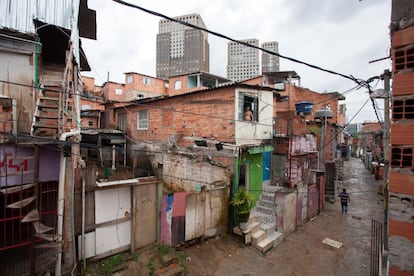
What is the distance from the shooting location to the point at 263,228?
989cm

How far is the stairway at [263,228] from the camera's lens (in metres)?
9.03

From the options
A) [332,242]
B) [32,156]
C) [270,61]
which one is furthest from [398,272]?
[270,61]

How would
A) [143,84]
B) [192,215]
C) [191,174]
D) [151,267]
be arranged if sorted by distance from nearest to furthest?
[151,267] → [192,215] → [191,174] → [143,84]

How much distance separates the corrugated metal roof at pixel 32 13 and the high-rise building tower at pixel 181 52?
38894 mm

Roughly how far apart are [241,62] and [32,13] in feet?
145

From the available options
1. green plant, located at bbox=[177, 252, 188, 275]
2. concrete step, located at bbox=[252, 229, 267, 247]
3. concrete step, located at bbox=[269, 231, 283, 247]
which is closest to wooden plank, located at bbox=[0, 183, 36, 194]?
green plant, located at bbox=[177, 252, 188, 275]

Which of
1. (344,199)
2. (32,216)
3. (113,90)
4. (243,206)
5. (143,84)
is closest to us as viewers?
(32,216)

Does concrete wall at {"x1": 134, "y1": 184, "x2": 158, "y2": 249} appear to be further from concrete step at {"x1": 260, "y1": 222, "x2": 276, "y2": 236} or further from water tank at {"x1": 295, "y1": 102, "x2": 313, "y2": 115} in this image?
water tank at {"x1": 295, "y1": 102, "x2": 313, "y2": 115}

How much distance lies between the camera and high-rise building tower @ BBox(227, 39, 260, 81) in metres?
45.3

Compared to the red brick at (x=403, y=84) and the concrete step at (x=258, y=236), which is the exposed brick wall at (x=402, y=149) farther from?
the concrete step at (x=258, y=236)

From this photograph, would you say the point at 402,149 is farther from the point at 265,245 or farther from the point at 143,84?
the point at 143,84

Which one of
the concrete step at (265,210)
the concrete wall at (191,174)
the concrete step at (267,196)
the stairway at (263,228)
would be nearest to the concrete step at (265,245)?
the stairway at (263,228)

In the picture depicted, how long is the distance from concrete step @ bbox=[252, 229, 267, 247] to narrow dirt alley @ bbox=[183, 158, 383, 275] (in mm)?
306

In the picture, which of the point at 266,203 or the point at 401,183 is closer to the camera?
the point at 401,183
